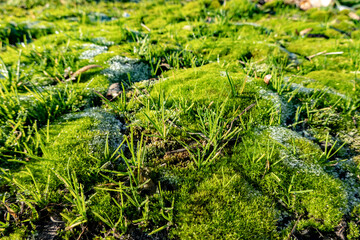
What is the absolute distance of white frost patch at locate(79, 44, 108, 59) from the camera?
4736 mm

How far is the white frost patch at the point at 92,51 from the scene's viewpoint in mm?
4736

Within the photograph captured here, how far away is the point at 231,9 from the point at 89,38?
550 cm

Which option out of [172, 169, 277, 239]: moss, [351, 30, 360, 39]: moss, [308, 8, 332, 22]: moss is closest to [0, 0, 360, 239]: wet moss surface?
[172, 169, 277, 239]: moss

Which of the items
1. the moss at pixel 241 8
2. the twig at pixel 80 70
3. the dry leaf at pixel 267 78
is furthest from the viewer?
the moss at pixel 241 8

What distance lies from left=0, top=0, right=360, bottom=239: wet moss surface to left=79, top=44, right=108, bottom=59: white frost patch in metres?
0.02

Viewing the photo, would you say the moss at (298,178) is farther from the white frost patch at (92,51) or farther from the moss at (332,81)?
the white frost patch at (92,51)

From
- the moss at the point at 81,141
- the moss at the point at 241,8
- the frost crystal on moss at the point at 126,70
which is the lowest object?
Result: the moss at the point at 81,141

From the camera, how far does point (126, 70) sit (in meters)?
4.41

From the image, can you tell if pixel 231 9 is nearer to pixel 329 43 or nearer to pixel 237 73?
pixel 329 43

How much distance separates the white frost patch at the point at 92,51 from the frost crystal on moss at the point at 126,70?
21.0 inches

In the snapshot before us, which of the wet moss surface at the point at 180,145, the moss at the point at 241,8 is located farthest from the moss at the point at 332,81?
the moss at the point at 241,8

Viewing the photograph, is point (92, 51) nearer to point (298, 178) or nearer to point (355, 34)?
point (298, 178)

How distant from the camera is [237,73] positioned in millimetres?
4023

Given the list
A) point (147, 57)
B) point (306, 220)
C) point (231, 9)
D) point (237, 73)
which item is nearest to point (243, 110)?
point (237, 73)
